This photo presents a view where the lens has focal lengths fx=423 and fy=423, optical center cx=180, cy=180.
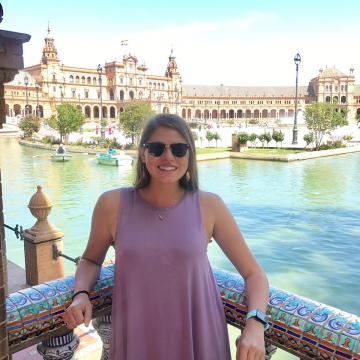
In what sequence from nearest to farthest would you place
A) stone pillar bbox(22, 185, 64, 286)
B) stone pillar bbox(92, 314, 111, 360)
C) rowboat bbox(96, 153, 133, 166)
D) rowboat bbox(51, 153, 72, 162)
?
stone pillar bbox(92, 314, 111, 360), stone pillar bbox(22, 185, 64, 286), rowboat bbox(96, 153, 133, 166), rowboat bbox(51, 153, 72, 162)

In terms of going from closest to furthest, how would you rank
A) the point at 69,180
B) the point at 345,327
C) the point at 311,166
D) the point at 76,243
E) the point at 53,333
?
1. the point at 345,327
2. the point at 53,333
3. the point at 76,243
4. the point at 69,180
5. the point at 311,166

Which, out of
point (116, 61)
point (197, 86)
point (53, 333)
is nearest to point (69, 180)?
point (53, 333)

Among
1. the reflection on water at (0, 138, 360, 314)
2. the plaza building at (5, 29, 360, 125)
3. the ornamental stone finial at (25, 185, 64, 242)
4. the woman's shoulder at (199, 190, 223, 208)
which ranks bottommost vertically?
the reflection on water at (0, 138, 360, 314)

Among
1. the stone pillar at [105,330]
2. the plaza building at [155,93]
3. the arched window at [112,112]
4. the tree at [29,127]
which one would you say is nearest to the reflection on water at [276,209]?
the stone pillar at [105,330]

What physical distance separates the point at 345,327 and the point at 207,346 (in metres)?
0.59

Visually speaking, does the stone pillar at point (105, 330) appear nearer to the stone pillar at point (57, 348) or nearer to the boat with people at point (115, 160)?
the stone pillar at point (57, 348)

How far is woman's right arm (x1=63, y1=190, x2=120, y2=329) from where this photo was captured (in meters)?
1.97

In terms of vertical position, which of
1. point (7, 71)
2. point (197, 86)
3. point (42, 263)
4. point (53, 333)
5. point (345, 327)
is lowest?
point (42, 263)

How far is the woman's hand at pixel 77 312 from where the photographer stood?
1960 millimetres

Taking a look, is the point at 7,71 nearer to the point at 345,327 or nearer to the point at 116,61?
the point at 345,327

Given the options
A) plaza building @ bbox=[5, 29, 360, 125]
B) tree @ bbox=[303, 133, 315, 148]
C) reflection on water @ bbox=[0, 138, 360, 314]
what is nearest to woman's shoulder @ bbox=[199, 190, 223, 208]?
reflection on water @ bbox=[0, 138, 360, 314]

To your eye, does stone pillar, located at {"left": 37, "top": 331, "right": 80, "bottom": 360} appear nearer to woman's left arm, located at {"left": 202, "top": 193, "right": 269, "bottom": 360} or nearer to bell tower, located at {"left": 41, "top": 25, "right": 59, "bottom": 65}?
woman's left arm, located at {"left": 202, "top": 193, "right": 269, "bottom": 360}

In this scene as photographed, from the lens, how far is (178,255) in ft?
6.02

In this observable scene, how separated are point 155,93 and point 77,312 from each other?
107 meters
